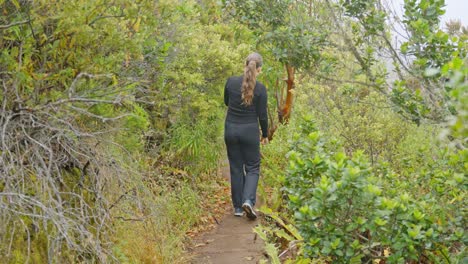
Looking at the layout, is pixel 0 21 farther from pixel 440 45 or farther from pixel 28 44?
pixel 440 45

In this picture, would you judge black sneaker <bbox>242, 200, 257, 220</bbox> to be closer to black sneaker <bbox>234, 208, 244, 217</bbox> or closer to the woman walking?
the woman walking

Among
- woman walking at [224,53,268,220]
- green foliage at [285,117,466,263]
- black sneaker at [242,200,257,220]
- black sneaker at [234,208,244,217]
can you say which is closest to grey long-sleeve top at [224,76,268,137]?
woman walking at [224,53,268,220]

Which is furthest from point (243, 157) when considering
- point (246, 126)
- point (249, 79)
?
point (249, 79)

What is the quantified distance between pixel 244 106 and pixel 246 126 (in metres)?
0.24

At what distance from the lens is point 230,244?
23.9 ft

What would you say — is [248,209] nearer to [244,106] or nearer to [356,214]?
[244,106]

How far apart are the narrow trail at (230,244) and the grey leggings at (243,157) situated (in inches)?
11.9

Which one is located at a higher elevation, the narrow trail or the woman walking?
the woman walking

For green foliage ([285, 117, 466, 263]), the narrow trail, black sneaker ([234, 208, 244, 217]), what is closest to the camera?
green foliage ([285, 117, 466, 263])

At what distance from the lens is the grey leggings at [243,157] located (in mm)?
7641

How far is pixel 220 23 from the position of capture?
12.1 metres

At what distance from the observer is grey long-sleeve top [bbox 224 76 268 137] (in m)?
7.56

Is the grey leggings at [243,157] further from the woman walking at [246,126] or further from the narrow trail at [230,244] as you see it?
the narrow trail at [230,244]

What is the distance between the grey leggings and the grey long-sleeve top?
81 millimetres
